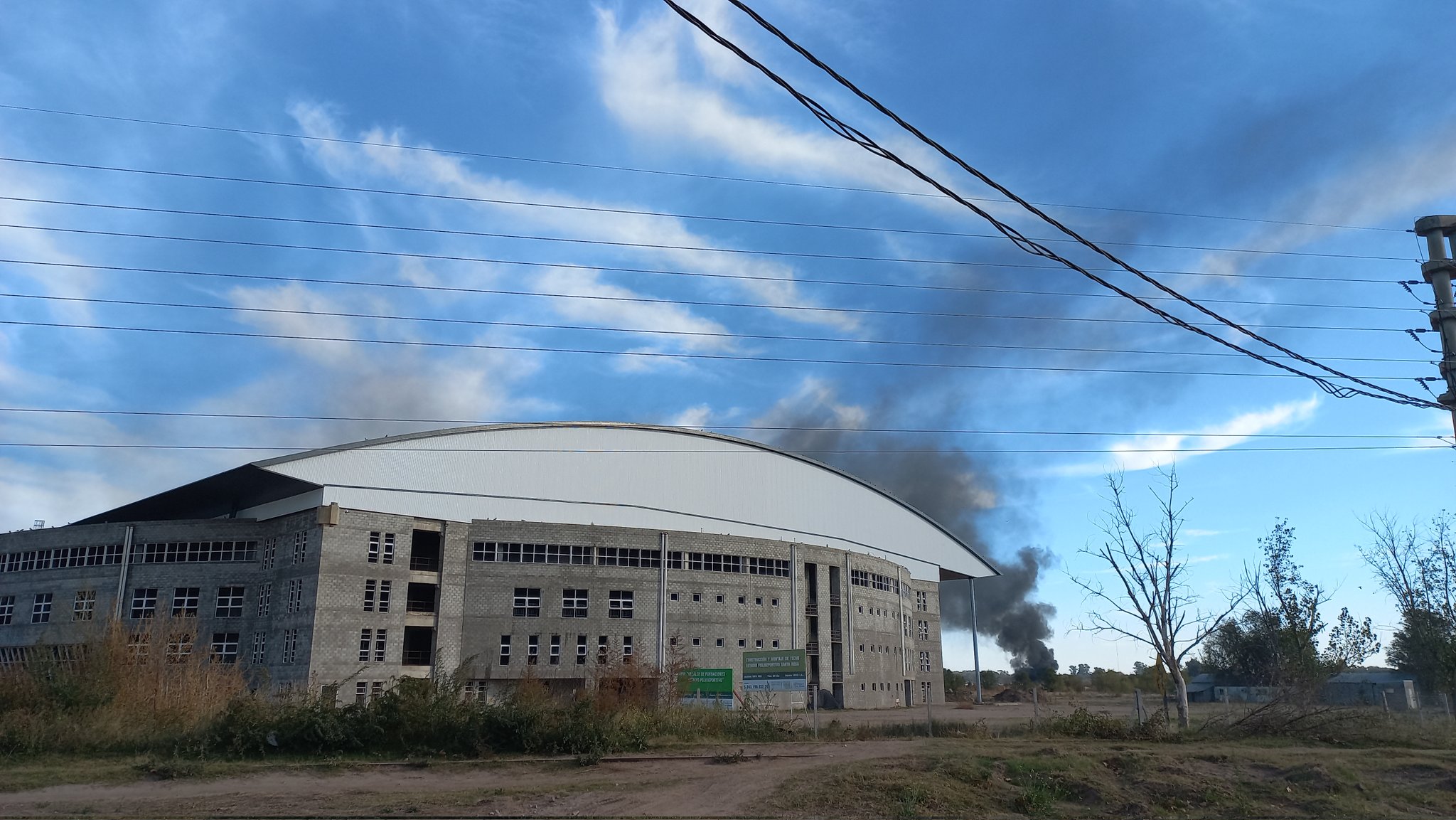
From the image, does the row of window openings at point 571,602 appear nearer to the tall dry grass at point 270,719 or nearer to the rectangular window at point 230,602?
the rectangular window at point 230,602

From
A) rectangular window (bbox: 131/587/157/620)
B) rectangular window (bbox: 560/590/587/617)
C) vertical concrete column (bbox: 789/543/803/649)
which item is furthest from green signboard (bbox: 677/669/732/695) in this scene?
rectangular window (bbox: 131/587/157/620)

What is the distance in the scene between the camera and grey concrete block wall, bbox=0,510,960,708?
44.8 meters

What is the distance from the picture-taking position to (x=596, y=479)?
52375 millimetres

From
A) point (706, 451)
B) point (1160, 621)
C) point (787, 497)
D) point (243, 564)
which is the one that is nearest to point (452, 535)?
point (243, 564)

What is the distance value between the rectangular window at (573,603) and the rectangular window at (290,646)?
41.8ft

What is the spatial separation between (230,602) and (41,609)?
1027 cm

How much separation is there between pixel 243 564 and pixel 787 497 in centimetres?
3124

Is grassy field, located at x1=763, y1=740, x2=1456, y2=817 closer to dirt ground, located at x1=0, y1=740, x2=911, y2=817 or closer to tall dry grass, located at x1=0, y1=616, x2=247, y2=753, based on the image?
dirt ground, located at x1=0, y1=740, x2=911, y2=817

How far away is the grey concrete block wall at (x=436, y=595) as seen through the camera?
44.8m

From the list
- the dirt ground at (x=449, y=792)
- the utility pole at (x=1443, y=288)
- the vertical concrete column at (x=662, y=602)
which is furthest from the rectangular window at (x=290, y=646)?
the utility pole at (x=1443, y=288)

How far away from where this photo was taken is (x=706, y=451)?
186 ft

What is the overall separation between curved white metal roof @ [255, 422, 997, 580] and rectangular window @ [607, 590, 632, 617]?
3.86m

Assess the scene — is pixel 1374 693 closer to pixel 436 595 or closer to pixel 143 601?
pixel 436 595

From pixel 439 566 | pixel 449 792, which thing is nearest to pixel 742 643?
pixel 439 566
